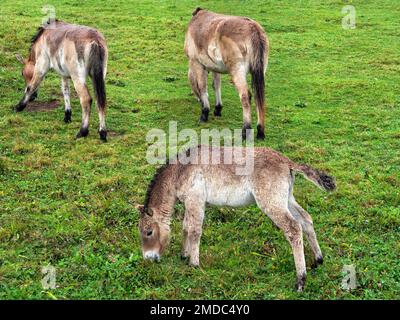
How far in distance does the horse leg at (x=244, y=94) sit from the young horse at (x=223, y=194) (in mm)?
5078

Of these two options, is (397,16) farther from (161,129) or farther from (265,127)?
(161,129)

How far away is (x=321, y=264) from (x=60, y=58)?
7868 mm

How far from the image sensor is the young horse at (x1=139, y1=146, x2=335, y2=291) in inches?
260

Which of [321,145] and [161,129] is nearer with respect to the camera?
[321,145]

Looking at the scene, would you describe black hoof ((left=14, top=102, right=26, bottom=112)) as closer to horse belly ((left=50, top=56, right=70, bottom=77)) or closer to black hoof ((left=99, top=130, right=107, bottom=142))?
horse belly ((left=50, top=56, right=70, bottom=77))

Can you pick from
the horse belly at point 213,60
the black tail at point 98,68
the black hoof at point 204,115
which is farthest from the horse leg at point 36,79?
the black hoof at point 204,115

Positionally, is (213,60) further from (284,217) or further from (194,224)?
(284,217)

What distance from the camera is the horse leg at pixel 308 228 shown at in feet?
22.7

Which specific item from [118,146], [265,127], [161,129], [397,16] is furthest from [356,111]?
[397,16]

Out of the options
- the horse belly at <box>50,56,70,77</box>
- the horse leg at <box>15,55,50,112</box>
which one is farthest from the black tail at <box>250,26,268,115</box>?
the horse leg at <box>15,55,50,112</box>

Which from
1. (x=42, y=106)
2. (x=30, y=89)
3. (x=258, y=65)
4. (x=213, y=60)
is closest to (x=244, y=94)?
(x=258, y=65)

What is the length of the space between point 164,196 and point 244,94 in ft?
18.2

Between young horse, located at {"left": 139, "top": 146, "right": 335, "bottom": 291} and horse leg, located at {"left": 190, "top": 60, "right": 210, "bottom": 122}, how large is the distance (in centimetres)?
627
